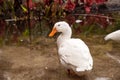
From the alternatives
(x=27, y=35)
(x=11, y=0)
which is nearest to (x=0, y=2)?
(x=11, y=0)

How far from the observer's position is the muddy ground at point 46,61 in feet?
16.9

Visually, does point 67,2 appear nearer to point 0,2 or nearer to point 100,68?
point 0,2

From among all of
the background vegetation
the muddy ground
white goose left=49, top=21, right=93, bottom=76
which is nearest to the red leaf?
the background vegetation

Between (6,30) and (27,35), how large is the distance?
0.81 m

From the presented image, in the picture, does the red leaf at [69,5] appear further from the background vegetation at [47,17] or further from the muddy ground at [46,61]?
the muddy ground at [46,61]

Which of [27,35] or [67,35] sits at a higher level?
[67,35]

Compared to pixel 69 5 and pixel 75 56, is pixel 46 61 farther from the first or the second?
pixel 69 5

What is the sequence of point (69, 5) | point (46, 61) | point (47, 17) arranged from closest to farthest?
point (46, 61) < point (47, 17) < point (69, 5)

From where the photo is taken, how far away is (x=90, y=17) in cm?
939

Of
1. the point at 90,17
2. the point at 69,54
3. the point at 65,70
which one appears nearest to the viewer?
the point at 69,54

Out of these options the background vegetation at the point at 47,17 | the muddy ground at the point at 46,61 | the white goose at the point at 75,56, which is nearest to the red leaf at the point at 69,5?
the background vegetation at the point at 47,17

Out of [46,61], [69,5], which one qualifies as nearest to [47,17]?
[69,5]

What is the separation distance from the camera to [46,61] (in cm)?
579

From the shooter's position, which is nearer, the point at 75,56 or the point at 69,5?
the point at 75,56
